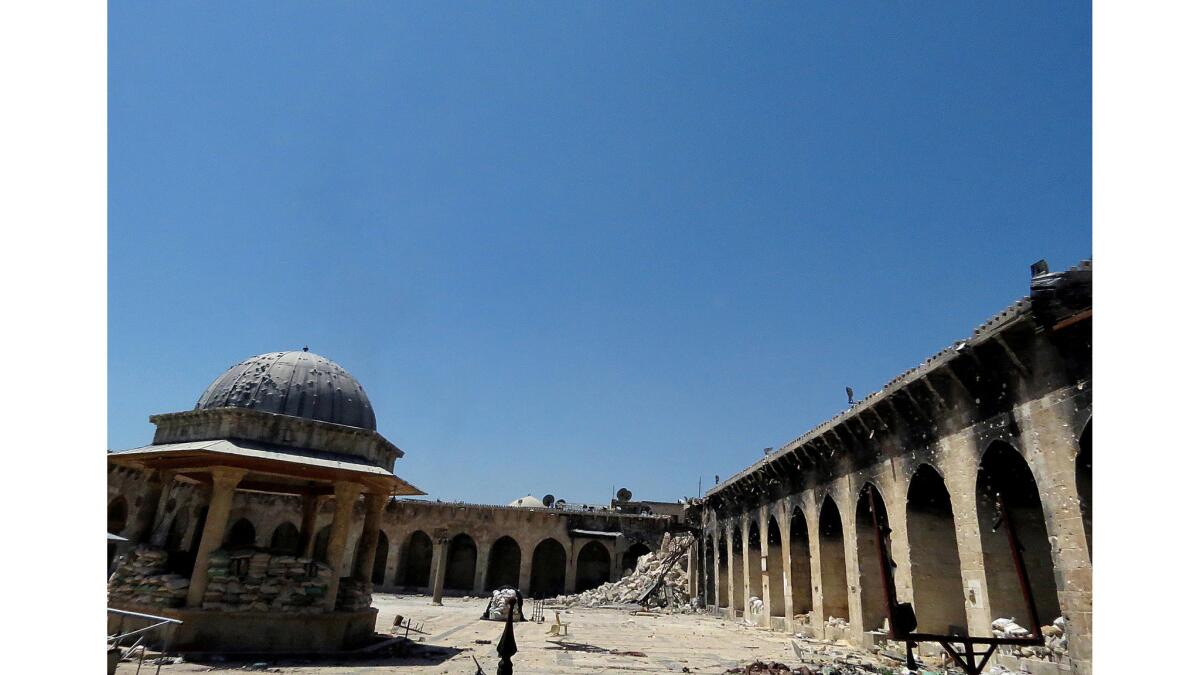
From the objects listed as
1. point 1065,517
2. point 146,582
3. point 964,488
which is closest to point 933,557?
point 964,488

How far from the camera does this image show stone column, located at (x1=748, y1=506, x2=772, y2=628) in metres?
23.0

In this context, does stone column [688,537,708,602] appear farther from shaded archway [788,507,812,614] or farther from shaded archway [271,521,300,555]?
shaded archway [271,521,300,555]

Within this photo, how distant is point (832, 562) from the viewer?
19.0m

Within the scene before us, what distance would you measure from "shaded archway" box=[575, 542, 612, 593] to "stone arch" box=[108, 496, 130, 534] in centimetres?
2685

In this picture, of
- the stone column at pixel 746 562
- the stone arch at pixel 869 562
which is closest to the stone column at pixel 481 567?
the stone column at pixel 746 562

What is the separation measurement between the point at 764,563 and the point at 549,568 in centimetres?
2447

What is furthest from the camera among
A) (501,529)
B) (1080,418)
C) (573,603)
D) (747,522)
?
(501,529)

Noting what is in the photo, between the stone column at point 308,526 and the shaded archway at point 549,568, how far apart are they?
28.7 metres

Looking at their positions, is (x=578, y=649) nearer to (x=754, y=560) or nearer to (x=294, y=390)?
(x=294, y=390)

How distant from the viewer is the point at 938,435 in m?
13.5
